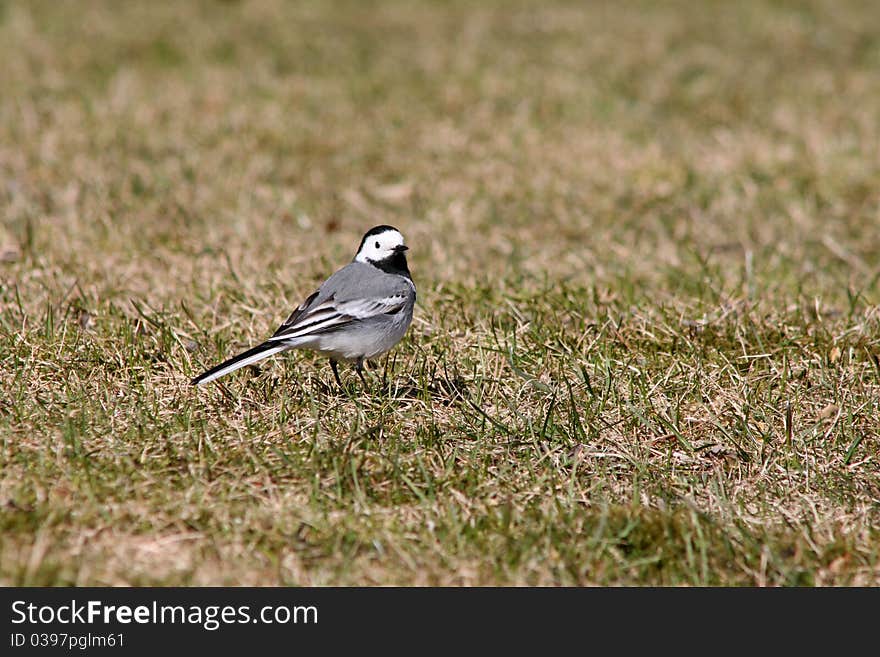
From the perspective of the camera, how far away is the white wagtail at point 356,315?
486 centimetres

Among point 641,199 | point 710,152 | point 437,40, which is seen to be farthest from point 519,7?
point 641,199

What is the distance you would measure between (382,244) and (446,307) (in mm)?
800

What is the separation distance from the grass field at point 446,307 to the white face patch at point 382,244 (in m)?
0.49

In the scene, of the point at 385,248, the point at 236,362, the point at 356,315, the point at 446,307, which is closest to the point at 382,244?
the point at 385,248

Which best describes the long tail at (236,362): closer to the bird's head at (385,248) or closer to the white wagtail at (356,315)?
the white wagtail at (356,315)

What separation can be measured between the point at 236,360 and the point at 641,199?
4.83m

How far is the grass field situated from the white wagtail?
231 millimetres

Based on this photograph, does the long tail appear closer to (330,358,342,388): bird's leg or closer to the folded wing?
the folded wing

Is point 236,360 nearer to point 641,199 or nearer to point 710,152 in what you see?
point 641,199

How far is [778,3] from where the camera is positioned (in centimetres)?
1567

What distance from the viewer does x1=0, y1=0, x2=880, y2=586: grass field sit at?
3941mm

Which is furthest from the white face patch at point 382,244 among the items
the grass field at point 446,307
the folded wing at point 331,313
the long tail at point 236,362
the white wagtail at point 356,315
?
the long tail at point 236,362

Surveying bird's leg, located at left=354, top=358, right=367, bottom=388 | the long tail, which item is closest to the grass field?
bird's leg, located at left=354, top=358, right=367, bottom=388

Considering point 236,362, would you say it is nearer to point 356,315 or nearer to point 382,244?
point 356,315
